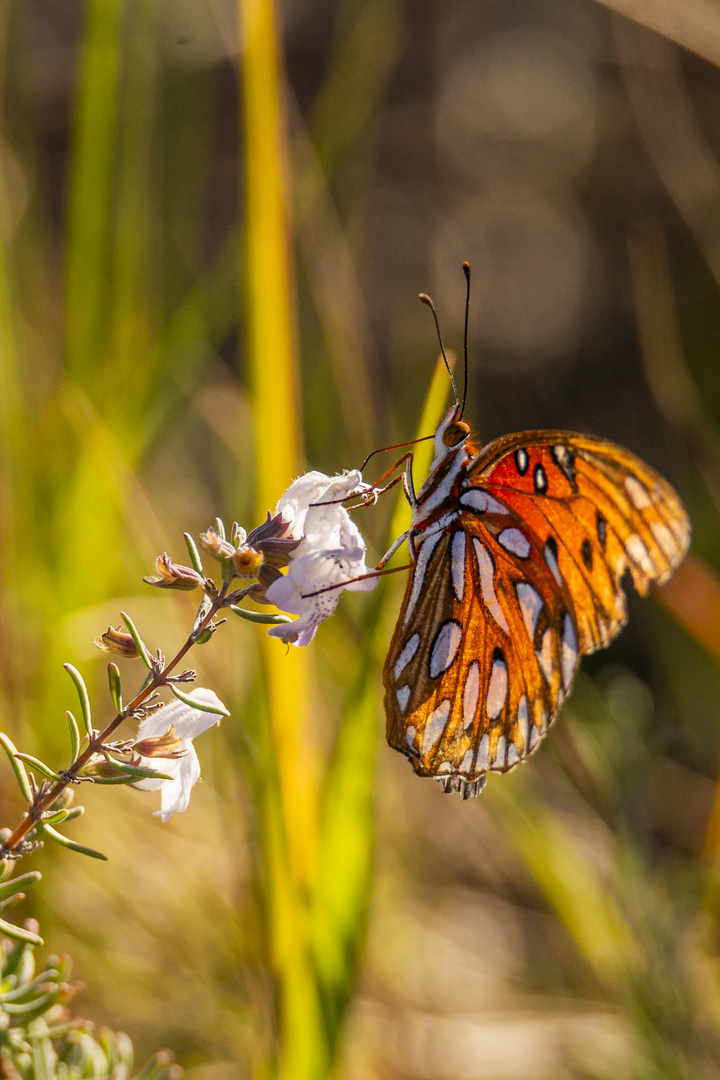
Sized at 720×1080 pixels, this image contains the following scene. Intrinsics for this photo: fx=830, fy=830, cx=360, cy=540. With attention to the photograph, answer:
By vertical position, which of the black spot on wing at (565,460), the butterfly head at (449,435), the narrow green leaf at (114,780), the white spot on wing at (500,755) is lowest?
the white spot on wing at (500,755)

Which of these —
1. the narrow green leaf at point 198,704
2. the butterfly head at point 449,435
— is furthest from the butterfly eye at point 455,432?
the narrow green leaf at point 198,704

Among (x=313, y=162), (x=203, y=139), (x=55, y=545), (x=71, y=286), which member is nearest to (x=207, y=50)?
(x=203, y=139)

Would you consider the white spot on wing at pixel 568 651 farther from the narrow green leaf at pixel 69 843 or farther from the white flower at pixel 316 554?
the narrow green leaf at pixel 69 843

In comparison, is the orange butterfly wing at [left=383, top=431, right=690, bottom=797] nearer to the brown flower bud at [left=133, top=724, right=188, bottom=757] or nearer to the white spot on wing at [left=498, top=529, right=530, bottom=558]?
the white spot on wing at [left=498, top=529, right=530, bottom=558]

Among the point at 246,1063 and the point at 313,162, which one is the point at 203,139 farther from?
the point at 246,1063

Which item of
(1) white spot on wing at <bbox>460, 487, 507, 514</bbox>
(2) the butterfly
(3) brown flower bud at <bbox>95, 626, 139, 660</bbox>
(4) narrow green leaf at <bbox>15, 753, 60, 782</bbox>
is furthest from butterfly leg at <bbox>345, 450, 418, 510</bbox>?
(4) narrow green leaf at <bbox>15, 753, 60, 782</bbox>

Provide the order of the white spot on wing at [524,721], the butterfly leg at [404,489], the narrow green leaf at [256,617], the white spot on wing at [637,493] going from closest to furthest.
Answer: the narrow green leaf at [256,617], the butterfly leg at [404,489], the white spot on wing at [524,721], the white spot on wing at [637,493]
